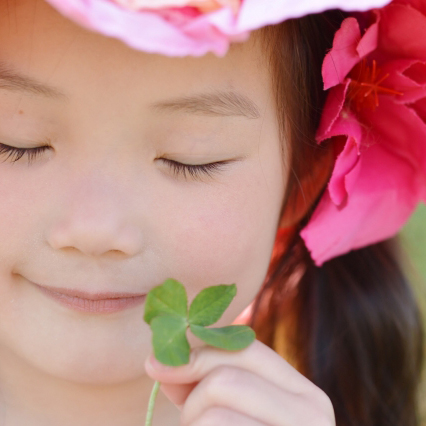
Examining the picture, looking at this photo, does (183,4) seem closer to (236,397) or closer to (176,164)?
(176,164)

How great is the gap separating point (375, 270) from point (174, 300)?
100 centimetres

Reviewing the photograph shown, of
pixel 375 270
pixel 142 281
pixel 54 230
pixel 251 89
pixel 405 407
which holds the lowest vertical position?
pixel 405 407

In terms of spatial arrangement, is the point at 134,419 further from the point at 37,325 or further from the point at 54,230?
the point at 54,230

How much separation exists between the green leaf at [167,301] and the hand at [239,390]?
0.18ft

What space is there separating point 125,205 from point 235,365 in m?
0.27

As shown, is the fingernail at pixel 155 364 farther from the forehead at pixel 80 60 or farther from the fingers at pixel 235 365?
the forehead at pixel 80 60

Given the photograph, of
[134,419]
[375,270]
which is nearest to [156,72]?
[134,419]

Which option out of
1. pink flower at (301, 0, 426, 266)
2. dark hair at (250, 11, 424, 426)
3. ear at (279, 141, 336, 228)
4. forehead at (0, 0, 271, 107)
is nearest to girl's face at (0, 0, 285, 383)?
forehead at (0, 0, 271, 107)

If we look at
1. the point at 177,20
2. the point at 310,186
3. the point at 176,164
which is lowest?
the point at 310,186

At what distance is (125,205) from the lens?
0.97m

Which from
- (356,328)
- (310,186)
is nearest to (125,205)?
(310,186)

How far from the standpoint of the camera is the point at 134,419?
1314 mm

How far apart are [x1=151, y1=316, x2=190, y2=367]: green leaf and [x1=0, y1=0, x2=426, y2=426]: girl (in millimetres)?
36

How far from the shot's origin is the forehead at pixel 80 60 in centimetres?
93
